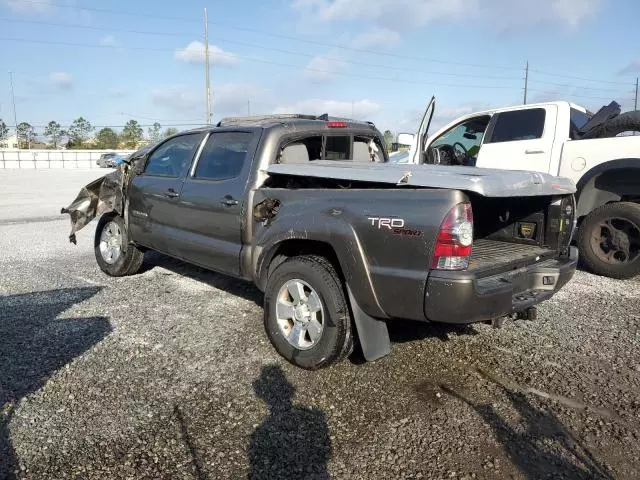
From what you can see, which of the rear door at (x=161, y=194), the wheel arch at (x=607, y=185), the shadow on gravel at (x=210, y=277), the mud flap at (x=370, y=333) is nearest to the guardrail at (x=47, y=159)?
the shadow on gravel at (x=210, y=277)

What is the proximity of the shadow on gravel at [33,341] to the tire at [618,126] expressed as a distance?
6237 millimetres

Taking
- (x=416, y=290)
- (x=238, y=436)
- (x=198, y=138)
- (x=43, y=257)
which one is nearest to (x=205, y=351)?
(x=238, y=436)

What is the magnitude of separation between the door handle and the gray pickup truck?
2 cm

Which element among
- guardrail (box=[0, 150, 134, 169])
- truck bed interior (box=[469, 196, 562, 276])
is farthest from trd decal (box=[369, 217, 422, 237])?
guardrail (box=[0, 150, 134, 169])

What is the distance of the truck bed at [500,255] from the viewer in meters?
3.43

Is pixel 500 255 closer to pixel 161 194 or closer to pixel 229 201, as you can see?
pixel 229 201

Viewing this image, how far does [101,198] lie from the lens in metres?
6.30

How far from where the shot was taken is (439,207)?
304 cm

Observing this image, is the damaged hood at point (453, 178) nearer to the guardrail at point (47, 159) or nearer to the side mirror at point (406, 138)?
the side mirror at point (406, 138)

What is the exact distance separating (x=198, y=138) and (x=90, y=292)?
6.76 ft

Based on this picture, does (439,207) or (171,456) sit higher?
(439,207)

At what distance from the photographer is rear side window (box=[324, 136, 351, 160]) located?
5050mm

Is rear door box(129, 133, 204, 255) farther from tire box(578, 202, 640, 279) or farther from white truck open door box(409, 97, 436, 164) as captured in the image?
tire box(578, 202, 640, 279)

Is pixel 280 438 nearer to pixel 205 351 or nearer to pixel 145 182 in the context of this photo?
pixel 205 351
